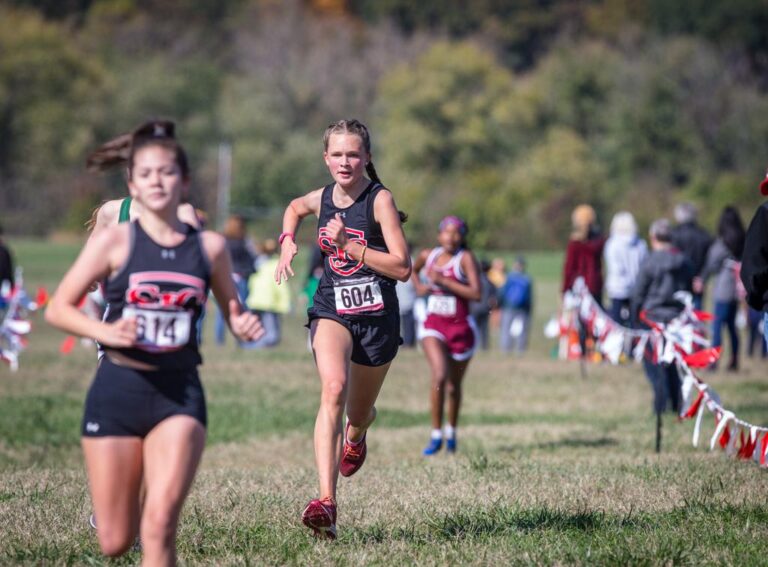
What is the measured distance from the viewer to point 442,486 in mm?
8492

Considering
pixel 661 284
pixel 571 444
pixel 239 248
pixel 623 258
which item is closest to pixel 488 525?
pixel 571 444

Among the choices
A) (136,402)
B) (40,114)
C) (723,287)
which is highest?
(40,114)

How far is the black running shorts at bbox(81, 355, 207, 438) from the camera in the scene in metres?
5.20

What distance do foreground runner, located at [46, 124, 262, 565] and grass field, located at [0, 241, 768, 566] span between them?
0.96 m

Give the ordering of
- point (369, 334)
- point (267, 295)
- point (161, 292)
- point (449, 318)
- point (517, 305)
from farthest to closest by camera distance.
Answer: point (517, 305) < point (267, 295) < point (449, 318) < point (369, 334) < point (161, 292)

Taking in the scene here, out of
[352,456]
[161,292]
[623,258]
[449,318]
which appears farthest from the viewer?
[623,258]

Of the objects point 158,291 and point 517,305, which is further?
→ point 517,305

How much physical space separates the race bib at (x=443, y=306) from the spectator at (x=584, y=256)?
7409 millimetres

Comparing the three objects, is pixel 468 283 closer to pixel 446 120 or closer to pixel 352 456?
pixel 352 456

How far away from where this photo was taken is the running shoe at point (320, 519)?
21.4 ft

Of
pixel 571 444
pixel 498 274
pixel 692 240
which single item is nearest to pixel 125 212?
pixel 571 444

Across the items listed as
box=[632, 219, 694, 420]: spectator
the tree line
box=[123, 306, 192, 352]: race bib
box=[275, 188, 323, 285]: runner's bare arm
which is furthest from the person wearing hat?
the tree line

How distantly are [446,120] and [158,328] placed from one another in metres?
72.7

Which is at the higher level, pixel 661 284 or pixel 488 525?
pixel 661 284
